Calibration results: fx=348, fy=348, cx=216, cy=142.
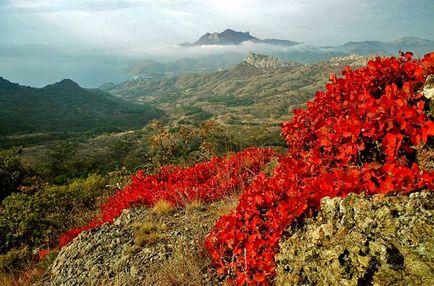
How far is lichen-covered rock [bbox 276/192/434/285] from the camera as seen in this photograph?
11.5ft

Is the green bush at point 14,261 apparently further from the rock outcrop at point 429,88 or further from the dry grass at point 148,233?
the rock outcrop at point 429,88

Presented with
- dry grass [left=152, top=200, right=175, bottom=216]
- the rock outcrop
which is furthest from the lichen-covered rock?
dry grass [left=152, top=200, right=175, bottom=216]

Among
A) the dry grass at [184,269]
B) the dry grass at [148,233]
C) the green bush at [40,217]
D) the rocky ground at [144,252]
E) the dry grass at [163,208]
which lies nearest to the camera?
the dry grass at [184,269]

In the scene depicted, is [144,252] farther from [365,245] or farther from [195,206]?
[365,245]

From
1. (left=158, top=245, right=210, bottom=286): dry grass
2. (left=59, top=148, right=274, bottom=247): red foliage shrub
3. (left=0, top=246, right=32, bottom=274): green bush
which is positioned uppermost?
(left=158, top=245, right=210, bottom=286): dry grass

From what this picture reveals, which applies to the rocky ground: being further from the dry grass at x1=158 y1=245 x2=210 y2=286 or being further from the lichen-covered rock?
the lichen-covered rock

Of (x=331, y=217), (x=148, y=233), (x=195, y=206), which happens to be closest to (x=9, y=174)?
(x=195, y=206)

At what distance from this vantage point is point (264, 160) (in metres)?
13.2

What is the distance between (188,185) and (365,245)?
8.51 m

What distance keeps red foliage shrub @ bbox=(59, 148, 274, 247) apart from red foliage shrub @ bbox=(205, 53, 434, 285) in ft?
12.0

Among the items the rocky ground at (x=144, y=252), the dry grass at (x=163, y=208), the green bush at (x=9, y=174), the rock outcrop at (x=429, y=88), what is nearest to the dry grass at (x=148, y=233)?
the rocky ground at (x=144, y=252)

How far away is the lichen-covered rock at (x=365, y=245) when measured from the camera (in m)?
3.50

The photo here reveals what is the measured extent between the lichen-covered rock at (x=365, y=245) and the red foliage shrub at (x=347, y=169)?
24cm

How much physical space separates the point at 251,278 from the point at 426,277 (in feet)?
7.90
